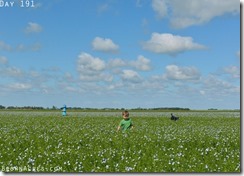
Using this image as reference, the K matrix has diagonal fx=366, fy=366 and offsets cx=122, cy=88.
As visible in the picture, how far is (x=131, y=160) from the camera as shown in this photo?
40.7 ft

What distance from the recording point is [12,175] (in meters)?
9.63

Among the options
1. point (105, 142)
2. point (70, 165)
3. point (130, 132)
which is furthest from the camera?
point (130, 132)

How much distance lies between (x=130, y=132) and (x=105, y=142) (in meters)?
3.78

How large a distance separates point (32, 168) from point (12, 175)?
5.79 feet

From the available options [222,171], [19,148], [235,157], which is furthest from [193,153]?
[19,148]

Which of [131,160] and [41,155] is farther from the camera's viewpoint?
[41,155]

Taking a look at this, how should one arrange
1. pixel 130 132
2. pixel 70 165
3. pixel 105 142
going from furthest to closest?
pixel 130 132 → pixel 105 142 → pixel 70 165

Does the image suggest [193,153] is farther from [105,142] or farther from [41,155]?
[41,155]

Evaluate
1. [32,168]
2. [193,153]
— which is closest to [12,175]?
[32,168]

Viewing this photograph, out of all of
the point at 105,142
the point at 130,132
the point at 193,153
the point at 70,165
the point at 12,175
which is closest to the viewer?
the point at 12,175

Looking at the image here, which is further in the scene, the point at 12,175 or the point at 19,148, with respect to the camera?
the point at 19,148

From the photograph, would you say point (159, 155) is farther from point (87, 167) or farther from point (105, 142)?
point (105, 142)

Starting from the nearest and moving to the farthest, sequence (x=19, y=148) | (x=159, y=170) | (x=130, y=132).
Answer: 1. (x=159, y=170)
2. (x=19, y=148)
3. (x=130, y=132)

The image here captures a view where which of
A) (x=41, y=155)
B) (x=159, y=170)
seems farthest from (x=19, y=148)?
(x=159, y=170)
